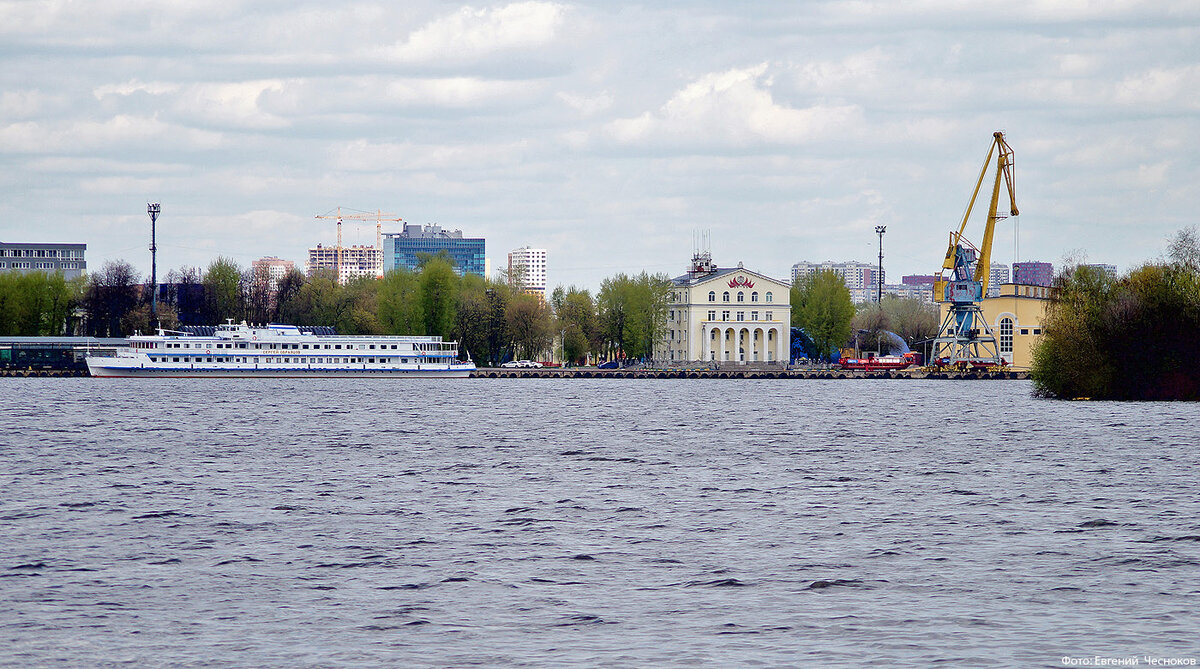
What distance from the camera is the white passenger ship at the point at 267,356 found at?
12069 centimetres

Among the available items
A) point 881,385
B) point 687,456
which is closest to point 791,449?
point 687,456

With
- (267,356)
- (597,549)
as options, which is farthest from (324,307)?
(597,549)

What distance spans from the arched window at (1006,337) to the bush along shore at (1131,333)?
6076cm

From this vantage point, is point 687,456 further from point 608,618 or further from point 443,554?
point 608,618

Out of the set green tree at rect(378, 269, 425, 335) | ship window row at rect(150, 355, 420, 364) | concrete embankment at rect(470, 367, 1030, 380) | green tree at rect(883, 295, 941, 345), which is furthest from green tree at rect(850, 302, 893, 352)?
ship window row at rect(150, 355, 420, 364)

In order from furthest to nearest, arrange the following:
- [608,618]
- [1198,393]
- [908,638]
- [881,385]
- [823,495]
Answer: [881,385]
[1198,393]
[823,495]
[608,618]
[908,638]

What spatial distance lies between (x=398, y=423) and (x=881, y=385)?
6724cm

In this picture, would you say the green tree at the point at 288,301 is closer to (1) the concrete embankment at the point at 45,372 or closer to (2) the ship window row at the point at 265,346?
(2) the ship window row at the point at 265,346

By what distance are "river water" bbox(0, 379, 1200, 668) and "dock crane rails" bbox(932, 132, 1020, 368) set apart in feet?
252

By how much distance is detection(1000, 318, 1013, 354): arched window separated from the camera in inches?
5315

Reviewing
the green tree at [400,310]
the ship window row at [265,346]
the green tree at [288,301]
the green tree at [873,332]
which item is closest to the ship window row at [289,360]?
the ship window row at [265,346]

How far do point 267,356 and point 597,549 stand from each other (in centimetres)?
10264

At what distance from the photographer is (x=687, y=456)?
148 feet

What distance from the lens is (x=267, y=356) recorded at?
12344 cm
